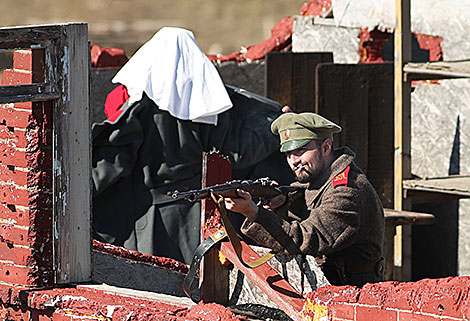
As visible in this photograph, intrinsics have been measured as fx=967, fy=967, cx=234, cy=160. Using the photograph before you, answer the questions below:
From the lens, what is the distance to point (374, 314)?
385cm

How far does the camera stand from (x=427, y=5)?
27.3ft

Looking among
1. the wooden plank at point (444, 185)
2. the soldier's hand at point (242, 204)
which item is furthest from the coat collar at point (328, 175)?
the wooden plank at point (444, 185)

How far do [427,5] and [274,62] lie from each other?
4.65 feet

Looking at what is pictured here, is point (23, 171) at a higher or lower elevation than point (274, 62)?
lower

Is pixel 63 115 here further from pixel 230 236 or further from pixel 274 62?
pixel 274 62

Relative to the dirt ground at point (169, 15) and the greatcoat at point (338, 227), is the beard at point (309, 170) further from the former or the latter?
the dirt ground at point (169, 15)

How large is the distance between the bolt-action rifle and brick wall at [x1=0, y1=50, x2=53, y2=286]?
0.95 metres

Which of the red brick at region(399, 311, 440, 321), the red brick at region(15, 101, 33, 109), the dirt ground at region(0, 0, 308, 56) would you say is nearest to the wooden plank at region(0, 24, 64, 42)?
the red brick at region(15, 101, 33, 109)

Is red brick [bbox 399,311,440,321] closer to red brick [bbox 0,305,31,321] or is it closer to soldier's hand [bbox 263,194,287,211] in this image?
soldier's hand [bbox 263,194,287,211]

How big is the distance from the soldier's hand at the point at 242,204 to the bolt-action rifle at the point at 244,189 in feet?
0.07

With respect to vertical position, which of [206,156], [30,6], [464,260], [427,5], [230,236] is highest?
[30,6]

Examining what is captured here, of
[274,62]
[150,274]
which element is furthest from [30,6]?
[150,274]

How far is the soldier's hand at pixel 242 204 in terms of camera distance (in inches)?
162

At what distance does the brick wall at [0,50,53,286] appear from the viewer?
4746 mm
